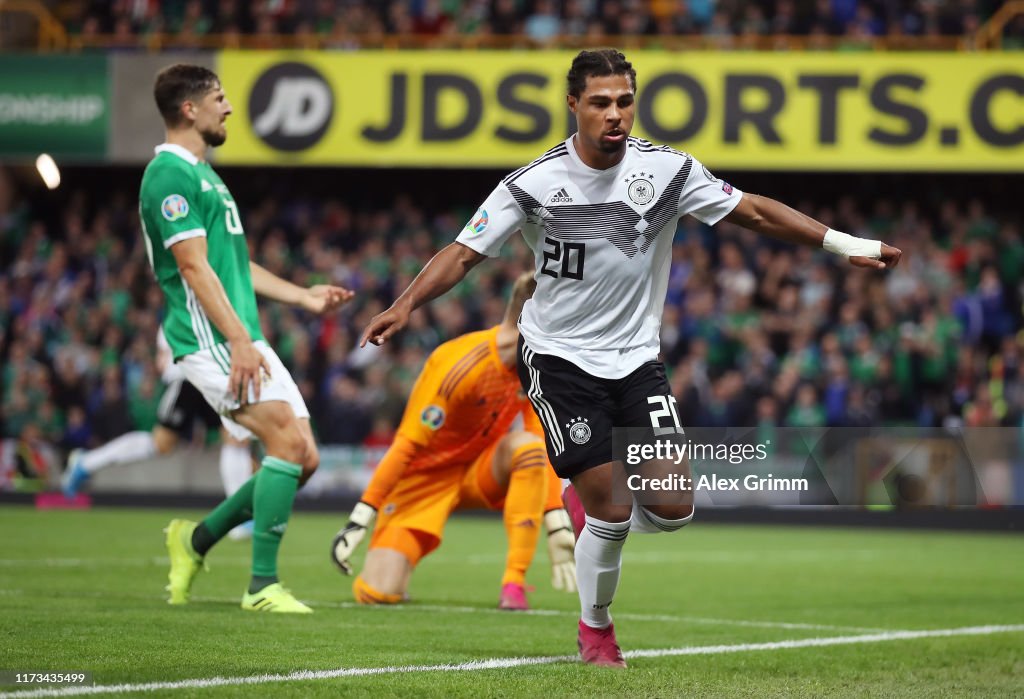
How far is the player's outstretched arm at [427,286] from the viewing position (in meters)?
5.38

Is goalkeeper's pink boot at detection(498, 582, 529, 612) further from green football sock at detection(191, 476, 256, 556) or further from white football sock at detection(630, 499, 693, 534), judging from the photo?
white football sock at detection(630, 499, 693, 534)

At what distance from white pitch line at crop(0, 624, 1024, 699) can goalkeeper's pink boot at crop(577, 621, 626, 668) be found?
0.11 meters

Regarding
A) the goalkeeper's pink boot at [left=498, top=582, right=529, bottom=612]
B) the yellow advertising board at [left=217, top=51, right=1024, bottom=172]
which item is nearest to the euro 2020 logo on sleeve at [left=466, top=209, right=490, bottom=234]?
the goalkeeper's pink boot at [left=498, top=582, right=529, bottom=612]

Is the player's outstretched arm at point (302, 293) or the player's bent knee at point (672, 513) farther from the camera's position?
the player's outstretched arm at point (302, 293)

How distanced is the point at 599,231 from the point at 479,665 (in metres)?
1.67

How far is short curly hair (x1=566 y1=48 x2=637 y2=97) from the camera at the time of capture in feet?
18.5

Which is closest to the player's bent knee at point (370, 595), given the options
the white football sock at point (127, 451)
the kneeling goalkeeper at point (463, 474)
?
the kneeling goalkeeper at point (463, 474)

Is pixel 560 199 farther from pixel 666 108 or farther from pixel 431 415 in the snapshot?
pixel 666 108

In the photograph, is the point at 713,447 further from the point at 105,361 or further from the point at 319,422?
the point at 105,361

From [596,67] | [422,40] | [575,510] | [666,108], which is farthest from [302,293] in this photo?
[422,40]

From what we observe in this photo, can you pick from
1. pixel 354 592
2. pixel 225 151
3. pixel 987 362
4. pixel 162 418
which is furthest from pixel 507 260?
pixel 354 592

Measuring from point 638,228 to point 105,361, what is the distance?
1682 cm

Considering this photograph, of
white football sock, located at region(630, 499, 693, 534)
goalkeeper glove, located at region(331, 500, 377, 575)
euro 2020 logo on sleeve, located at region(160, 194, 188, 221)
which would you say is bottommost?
goalkeeper glove, located at region(331, 500, 377, 575)

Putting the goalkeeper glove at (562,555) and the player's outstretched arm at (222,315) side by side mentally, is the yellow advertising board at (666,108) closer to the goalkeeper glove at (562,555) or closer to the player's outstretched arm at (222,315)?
the goalkeeper glove at (562,555)
